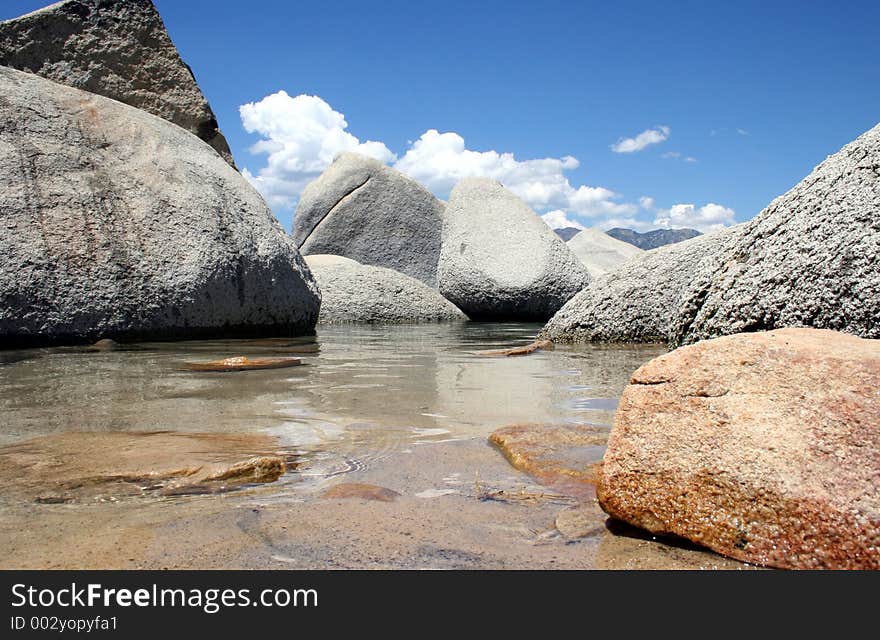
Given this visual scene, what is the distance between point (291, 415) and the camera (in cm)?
305

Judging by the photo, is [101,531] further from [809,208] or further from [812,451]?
[809,208]

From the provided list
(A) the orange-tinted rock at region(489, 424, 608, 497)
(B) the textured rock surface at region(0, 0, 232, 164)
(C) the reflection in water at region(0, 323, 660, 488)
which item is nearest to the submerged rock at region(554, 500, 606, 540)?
(A) the orange-tinted rock at region(489, 424, 608, 497)

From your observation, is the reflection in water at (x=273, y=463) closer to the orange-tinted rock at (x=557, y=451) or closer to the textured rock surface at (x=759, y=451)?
the orange-tinted rock at (x=557, y=451)

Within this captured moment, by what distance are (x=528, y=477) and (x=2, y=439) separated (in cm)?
176

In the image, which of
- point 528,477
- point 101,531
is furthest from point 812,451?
point 101,531

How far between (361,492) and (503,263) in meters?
11.9

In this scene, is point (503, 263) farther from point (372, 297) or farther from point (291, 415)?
point (291, 415)

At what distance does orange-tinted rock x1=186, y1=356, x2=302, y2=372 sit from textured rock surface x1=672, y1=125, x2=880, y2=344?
2501 mm

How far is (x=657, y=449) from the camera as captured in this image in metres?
1.76

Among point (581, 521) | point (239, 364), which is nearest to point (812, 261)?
point (581, 521)

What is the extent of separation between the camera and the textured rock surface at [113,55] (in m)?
7.93

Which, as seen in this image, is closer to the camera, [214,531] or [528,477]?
[214,531]

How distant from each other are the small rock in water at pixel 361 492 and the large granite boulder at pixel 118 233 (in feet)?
15.5
